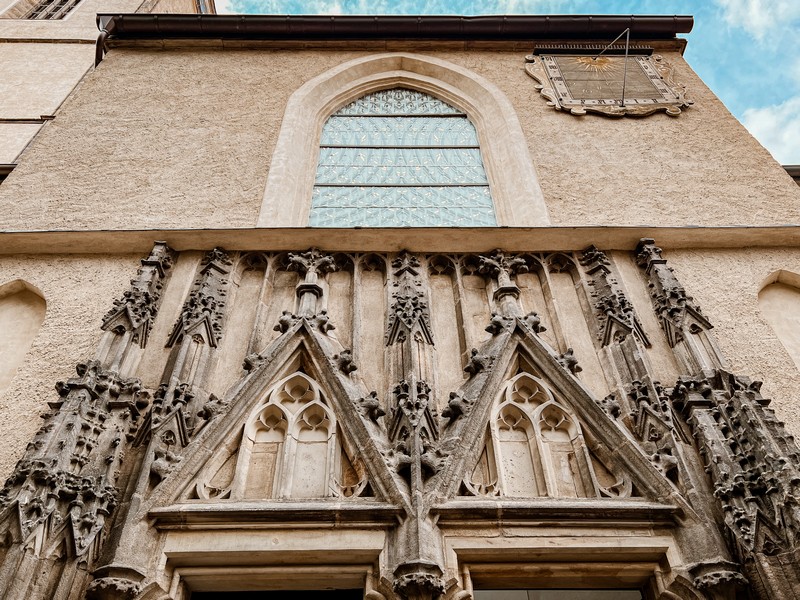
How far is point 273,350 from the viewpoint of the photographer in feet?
17.7

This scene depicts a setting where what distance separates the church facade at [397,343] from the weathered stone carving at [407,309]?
0.04 m

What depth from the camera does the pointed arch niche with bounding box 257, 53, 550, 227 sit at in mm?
7918

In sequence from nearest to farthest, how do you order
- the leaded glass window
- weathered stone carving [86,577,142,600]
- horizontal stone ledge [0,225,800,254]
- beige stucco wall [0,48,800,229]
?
weathered stone carving [86,577,142,600], horizontal stone ledge [0,225,800,254], beige stucco wall [0,48,800,229], the leaded glass window

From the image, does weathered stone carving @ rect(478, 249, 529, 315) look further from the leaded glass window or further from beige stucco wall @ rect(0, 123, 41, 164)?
beige stucco wall @ rect(0, 123, 41, 164)

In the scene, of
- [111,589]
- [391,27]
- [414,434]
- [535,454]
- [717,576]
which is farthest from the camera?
[391,27]

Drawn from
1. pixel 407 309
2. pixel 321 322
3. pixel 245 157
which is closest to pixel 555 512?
pixel 407 309

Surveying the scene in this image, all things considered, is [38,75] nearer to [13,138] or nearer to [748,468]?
[13,138]

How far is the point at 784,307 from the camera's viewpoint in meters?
6.48

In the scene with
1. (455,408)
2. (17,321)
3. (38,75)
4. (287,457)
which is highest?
(38,75)

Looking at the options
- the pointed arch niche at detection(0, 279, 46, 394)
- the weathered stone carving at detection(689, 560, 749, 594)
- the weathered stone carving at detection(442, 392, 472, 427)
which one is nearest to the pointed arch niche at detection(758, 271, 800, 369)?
the weathered stone carving at detection(689, 560, 749, 594)

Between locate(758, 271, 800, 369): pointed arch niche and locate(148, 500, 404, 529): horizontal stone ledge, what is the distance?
3958 mm

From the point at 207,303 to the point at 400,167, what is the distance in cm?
405

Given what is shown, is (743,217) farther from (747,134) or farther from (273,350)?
(273,350)

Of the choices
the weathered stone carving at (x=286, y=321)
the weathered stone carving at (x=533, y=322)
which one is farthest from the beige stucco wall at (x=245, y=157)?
the weathered stone carving at (x=533, y=322)
